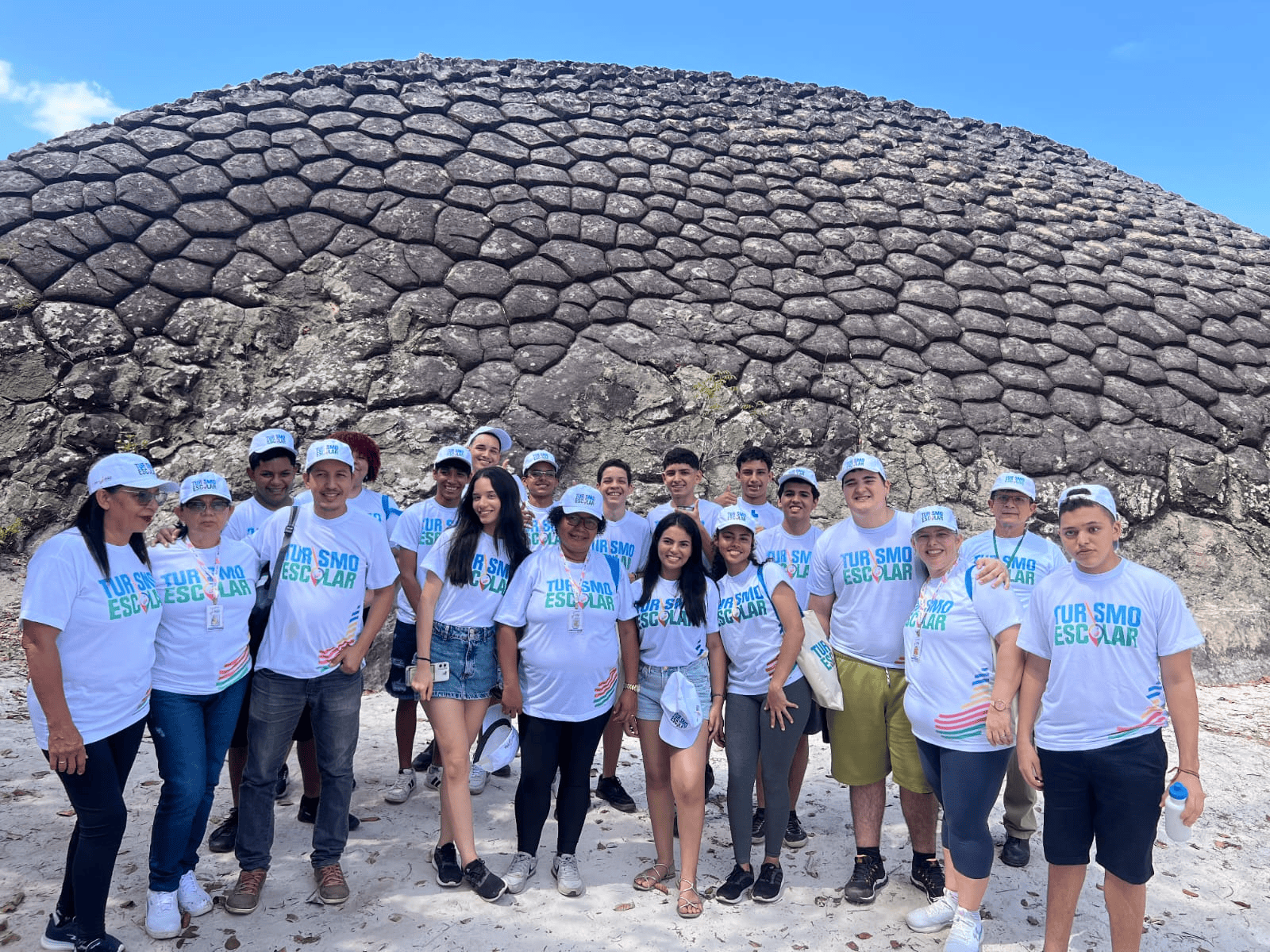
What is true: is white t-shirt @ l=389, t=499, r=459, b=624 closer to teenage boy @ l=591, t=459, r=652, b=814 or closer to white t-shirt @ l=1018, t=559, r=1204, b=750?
teenage boy @ l=591, t=459, r=652, b=814

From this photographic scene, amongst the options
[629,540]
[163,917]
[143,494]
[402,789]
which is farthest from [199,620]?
[629,540]

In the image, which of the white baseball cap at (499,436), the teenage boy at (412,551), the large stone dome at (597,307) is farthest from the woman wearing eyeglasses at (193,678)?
the large stone dome at (597,307)

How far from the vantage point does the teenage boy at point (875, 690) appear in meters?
3.20

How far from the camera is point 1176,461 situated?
7.29 meters

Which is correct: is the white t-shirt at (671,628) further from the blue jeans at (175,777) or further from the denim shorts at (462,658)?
the blue jeans at (175,777)

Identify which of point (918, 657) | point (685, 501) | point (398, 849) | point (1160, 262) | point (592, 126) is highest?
point (592, 126)

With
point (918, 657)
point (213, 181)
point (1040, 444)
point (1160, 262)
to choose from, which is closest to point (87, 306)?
point (213, 181)

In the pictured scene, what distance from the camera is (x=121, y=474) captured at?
2549 mm

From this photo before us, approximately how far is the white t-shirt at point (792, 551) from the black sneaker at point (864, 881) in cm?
Answer: 109

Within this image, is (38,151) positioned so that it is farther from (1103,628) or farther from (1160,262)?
(1160,262)

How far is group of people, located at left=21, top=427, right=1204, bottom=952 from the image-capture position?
249cm

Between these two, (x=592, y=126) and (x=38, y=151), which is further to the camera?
(x=592, y=126)

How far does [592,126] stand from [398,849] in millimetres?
8413

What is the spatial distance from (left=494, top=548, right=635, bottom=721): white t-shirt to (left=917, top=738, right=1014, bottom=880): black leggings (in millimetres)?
1331
